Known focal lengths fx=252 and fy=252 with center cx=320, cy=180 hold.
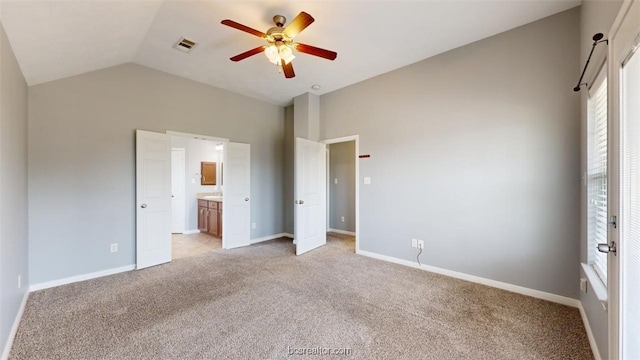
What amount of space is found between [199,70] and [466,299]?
14.7 ft

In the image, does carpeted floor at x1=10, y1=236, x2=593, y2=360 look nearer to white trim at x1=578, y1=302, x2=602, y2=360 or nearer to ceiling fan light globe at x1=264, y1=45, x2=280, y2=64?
white trim at x1=578, y1=302, x2=602, y2=360

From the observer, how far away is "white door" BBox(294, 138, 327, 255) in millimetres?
4215

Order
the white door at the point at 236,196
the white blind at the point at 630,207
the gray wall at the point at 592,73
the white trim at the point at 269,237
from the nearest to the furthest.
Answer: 1. the white blind at the point at 630,207
2. the gray wall at the point at 592,73
3. the white door at the point at 236,196
4. the white trim at the point at 269,237

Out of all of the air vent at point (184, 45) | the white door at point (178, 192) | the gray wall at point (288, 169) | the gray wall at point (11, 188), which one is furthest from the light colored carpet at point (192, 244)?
the air vent at point (184, 45)

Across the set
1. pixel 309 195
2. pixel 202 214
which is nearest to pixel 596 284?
pixel 309 195

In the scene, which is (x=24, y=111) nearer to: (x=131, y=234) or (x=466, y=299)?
(x=131, y=234)

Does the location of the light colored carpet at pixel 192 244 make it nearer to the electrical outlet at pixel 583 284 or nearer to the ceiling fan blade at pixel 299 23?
the ceiling fan blade at pixel 299 23

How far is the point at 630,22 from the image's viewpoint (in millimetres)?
1163

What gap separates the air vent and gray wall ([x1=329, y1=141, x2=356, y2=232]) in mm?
3637

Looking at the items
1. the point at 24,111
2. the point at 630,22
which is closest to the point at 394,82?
the point at 630,22

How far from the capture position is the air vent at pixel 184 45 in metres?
2.96

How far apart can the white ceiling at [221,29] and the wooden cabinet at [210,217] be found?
2856mm

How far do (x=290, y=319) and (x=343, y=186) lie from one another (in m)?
4.03

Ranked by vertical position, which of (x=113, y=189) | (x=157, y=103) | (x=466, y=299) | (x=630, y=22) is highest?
(x=157, y=103)
